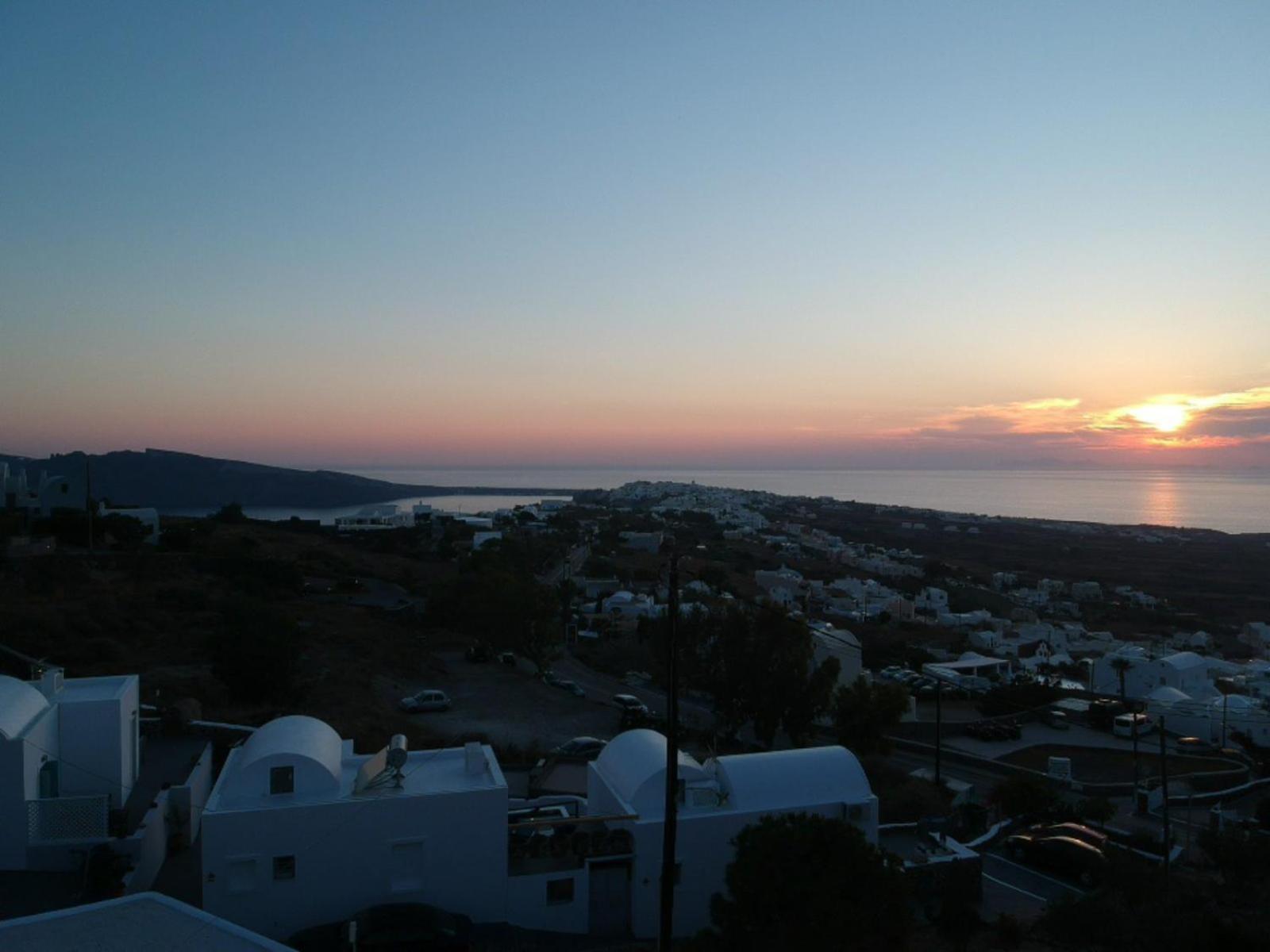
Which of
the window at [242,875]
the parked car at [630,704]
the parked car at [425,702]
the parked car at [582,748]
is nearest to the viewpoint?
the window at [242,875]

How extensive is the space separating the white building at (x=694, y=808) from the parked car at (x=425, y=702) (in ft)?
35.1

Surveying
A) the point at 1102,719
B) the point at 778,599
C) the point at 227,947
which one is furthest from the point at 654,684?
the point at 227,947

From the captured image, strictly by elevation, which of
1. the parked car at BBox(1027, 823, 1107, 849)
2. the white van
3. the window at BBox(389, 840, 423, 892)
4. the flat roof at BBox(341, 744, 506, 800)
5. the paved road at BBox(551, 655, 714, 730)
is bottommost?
the white van

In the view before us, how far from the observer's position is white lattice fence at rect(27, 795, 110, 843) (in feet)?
32.5

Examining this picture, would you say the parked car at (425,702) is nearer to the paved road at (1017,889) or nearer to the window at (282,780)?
the window at (282,780)

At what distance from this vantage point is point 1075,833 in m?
14.1

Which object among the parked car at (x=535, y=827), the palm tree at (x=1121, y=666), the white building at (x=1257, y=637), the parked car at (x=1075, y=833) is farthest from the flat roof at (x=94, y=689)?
the white building at (x=1257, y=637)

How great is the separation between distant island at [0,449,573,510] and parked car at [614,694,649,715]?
59.8 m

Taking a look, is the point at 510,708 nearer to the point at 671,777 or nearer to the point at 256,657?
the point at 256,657

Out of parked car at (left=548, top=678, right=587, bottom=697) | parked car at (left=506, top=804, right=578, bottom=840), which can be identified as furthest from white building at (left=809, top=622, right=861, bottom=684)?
parked car at (left=506, top=804, right=578, bottom=840)

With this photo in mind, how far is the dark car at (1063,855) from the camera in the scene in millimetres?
12930

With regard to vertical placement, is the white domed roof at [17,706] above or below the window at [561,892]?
above

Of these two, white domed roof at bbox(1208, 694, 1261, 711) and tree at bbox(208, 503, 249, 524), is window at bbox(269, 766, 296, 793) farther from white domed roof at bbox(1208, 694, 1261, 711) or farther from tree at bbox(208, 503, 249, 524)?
tree at bbox(208, 503, 249, 524)

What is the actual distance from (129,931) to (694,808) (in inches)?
256
